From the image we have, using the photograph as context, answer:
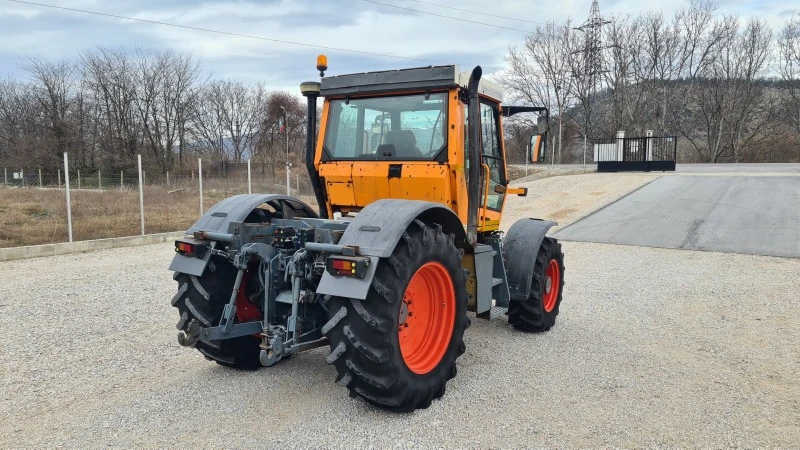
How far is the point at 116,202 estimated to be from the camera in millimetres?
14789

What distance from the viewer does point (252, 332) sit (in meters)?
3.77

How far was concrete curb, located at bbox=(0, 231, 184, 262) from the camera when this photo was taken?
944 cm

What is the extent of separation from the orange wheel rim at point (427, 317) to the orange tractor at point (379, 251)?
0.4 inches

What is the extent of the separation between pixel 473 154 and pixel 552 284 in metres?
2.23

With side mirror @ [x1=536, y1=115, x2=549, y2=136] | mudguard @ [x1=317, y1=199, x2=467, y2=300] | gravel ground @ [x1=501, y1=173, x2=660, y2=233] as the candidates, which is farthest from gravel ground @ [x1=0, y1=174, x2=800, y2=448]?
gravel ground @ [x1=501, y1=173, x2=660, y2=233]

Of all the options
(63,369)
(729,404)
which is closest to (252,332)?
(63,369)

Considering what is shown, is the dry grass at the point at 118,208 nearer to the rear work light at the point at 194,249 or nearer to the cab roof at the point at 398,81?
the cab roof at the point at 398,81

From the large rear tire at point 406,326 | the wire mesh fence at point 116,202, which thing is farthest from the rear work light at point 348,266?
the wire mesh fence at point 116,202

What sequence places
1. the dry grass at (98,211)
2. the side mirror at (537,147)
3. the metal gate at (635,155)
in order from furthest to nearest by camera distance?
the metal gate at (635,155) < the dry grass at (98,211) < the side mirror at (537,147)

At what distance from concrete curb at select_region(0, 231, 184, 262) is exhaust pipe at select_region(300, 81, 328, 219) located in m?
7.44

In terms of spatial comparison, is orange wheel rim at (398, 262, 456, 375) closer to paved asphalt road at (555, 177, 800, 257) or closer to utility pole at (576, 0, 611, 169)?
paved asphalt road at (555, 177, 800, 257)

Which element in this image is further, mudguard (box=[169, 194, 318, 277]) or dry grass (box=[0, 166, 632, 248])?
dry grass (box=[0, 166, 632, 248])

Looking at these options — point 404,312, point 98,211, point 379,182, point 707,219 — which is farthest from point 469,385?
point 98,211

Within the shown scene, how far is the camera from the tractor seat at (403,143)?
445 centimetres
